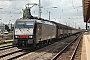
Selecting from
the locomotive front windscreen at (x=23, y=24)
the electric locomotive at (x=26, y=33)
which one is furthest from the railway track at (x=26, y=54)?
the locomotive front windscreen at (x=23, y=24)

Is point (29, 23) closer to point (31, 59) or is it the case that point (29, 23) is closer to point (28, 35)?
point (28, 35)

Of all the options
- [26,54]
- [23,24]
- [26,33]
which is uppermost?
[23,24]

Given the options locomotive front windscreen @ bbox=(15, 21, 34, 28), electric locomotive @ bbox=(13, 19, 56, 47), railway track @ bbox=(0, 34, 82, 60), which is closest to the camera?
railway track @ bbox=(0, 34, 82, 60)

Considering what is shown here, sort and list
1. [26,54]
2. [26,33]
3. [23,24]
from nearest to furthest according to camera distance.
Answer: [26,54]
[26,33]
[23,24]

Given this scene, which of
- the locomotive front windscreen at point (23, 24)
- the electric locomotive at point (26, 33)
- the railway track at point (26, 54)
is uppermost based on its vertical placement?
the locomotive front windscreen at point (23, 24)

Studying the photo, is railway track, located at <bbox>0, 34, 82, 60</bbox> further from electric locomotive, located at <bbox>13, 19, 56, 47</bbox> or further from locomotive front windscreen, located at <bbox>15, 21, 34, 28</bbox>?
locomotive front windscreen, located at <bbox>15, 21, 34, 28</bbox>

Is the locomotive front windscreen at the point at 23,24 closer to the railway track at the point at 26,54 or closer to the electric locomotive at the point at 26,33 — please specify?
the electric locomotive at the point at 26,33

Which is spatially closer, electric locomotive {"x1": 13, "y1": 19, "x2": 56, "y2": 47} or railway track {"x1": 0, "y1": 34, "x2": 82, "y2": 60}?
railway track {"x1": 0, "y1": 34, "x2": 82, "y2": 60}

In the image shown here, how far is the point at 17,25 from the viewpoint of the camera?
2155 cm

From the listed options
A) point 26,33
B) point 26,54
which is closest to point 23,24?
point 26,33

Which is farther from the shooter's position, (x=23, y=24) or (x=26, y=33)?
(x=23, y=24)

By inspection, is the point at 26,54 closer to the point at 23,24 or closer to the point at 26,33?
the point at 26,33

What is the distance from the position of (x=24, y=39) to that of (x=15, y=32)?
1.08 metres

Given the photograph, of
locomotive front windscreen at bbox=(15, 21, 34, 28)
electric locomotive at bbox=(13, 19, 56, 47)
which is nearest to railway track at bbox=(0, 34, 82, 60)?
electric locomotive at bbox=(13, 19, 56, 47)
